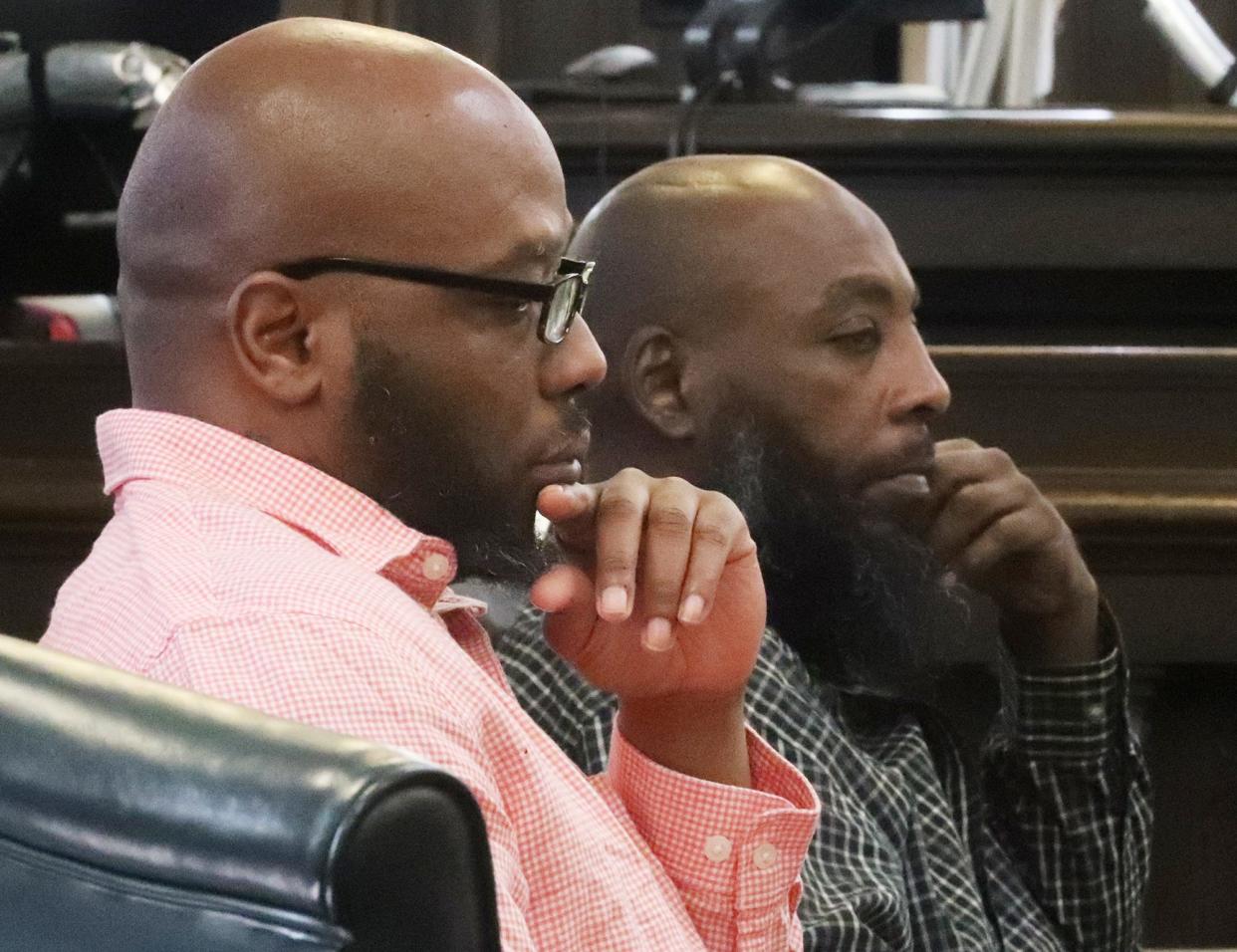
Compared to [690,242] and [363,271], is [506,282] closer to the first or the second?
[363,271]

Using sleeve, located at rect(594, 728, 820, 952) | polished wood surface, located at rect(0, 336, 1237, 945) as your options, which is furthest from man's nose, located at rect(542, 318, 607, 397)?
polished wood surface, located at rect(0, 336, 1237, 945)

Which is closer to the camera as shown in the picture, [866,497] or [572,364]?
[572,364]

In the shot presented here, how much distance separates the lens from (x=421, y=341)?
116cm

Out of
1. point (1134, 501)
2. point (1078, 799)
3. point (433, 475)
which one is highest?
point (433, 475)

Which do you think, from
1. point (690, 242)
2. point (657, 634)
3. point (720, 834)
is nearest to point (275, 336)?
point (657, 634)

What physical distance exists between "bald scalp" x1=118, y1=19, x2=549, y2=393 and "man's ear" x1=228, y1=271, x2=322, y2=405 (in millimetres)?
17

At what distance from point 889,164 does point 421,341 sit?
1.52 m

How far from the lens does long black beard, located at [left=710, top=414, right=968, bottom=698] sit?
6.29ft

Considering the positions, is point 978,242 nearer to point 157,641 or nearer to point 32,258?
point 32,258

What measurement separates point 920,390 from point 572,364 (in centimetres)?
73

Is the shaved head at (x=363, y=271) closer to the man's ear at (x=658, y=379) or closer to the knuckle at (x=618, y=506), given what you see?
the knuckle at (x=618, y=506)

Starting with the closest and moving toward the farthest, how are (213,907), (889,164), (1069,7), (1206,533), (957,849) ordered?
(213,907)
(957,849)
(1206,533)
(889,164)
(1069,7)

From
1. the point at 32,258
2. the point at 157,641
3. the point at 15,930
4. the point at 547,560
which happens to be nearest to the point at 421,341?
the point at 547,560

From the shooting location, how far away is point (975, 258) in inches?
103
